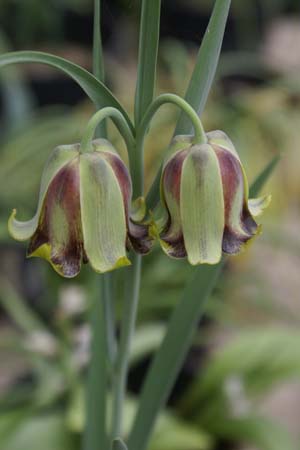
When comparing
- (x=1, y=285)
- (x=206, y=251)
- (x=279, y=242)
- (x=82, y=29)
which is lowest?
(x=82, y=29)

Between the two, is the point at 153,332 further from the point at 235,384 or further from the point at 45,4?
the point at 45,4

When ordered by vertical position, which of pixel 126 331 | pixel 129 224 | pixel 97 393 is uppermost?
pixel 129 224

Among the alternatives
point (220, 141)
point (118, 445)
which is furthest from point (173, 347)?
point (220, 141)

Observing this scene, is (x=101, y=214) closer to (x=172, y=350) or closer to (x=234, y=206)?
(x=234, y=206)

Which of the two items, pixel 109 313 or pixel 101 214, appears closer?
pixel 101 214

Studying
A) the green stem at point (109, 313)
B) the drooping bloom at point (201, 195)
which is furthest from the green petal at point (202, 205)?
the green stem at point (109, 313)

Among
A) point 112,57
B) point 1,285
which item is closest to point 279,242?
point 1,285

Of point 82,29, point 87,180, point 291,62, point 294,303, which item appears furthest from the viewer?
point 82,29
